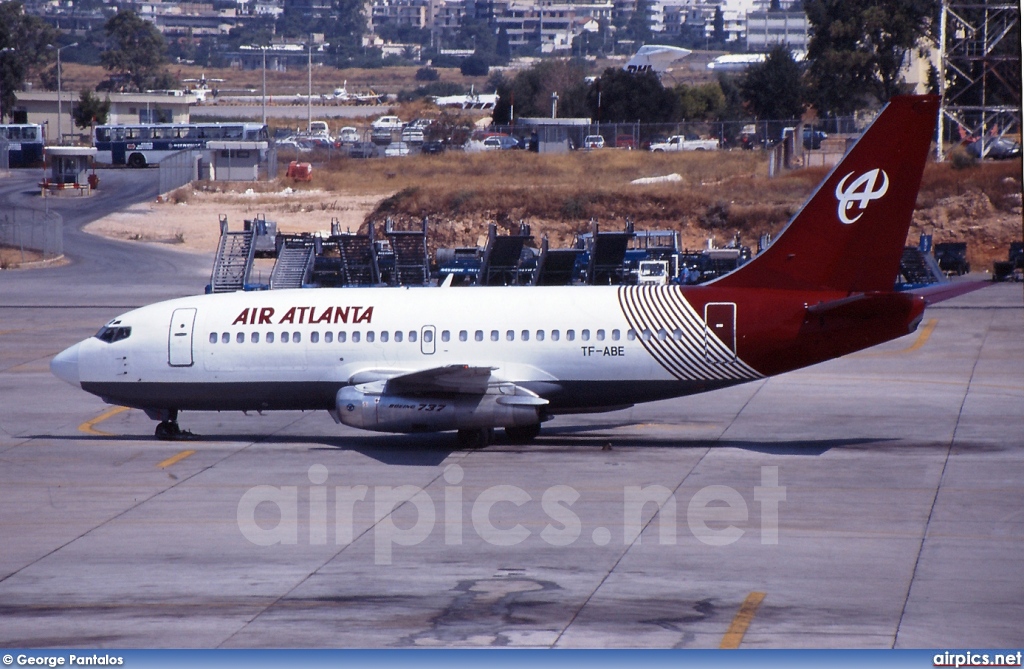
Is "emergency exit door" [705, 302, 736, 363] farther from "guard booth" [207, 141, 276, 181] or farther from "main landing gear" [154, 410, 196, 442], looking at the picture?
"guard booth" [207, 141, 276, 181]

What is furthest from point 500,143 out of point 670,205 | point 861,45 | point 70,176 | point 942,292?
point 942,292

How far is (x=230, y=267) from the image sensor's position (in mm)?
58688

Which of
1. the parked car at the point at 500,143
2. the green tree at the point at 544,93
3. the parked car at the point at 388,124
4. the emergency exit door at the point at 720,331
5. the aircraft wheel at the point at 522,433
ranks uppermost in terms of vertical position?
the green tree at the point at 544,93

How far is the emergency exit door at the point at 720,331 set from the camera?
27.1m

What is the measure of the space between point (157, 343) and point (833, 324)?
15671mm

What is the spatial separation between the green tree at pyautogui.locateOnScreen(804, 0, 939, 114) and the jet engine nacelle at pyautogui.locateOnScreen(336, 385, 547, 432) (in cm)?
7076

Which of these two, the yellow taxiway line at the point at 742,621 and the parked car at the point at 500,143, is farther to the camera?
the parked car at the point at 500,143

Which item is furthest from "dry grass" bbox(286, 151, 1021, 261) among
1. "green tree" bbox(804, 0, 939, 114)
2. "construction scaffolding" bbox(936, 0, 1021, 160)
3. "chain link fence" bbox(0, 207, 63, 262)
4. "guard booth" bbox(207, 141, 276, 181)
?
"guard booth" bbox(207, 141, 276, 181)

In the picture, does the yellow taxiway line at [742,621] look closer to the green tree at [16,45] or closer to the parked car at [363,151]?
the parked car at [363,151]

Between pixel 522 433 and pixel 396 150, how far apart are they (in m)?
97.9

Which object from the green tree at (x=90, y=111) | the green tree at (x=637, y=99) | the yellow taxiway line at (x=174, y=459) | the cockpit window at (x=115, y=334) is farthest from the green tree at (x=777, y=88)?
the yellow taxiway line at (x=174, y=459)

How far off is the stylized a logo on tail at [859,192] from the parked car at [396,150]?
94040 millimetres

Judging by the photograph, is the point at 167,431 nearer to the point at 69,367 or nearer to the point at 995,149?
the point at 69,367

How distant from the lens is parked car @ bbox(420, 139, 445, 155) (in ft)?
390
